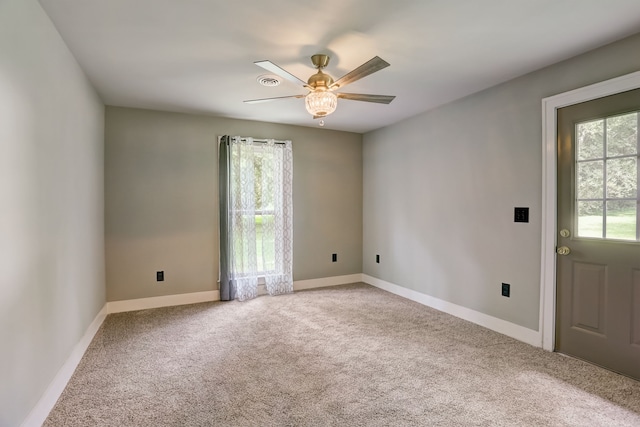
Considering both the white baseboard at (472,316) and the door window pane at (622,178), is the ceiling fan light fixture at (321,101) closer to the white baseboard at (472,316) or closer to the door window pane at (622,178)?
the door window pane at (622,178)

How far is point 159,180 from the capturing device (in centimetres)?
391

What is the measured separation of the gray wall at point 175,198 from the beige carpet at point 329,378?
68 cm

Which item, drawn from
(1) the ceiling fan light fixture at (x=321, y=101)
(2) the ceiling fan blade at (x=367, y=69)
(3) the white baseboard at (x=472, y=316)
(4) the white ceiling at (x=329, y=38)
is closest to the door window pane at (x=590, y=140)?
(4) the white ceiling at (x=329, y=38)

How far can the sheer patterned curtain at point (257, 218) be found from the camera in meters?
4.17

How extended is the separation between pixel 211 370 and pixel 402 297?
264 centimetres

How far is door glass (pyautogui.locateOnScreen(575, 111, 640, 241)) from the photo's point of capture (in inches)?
88.7

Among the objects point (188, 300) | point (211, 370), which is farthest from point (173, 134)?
point (211, 370)

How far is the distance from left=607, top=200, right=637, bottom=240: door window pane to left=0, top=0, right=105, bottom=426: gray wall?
3595 mm

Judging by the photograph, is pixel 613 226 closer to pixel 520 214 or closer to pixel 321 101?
pixel 520 214

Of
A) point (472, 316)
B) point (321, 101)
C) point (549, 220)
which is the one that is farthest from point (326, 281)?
point (321, 101)

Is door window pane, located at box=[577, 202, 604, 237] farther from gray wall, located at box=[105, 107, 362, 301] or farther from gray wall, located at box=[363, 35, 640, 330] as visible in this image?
gray wall, located at box=[105, 107, 362, 301]

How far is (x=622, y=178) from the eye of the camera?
230 cm

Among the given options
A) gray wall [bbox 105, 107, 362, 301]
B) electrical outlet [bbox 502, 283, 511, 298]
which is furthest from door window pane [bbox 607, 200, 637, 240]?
gray wall [bbox 105, 107, 362, 301]

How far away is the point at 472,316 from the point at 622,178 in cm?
178
